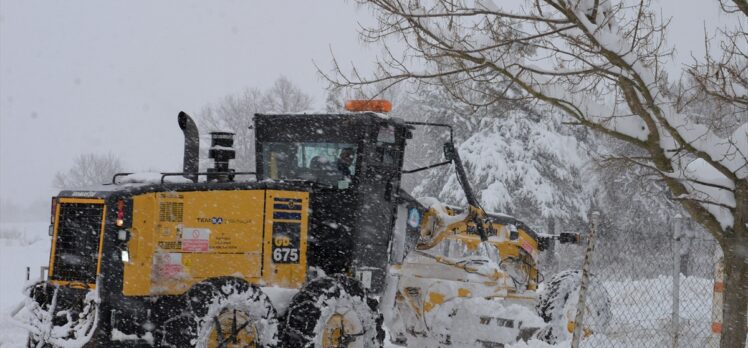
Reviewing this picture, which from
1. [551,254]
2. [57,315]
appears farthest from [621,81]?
[551,254]

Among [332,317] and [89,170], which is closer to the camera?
[332,317]

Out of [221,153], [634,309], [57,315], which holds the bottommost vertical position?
[634,309]

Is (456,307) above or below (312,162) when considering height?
below

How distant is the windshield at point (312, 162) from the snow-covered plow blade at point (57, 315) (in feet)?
7.02

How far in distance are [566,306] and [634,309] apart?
5881 mm

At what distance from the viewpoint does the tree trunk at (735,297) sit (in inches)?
253

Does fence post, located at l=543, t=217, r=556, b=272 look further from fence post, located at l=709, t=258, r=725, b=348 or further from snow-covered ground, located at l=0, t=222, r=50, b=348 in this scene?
snow-covered ground, located at l=0, t=222, r=50, b=348

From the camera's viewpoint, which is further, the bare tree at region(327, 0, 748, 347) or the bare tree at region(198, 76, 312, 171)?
the bare tree at region(198, 76, 312, 171)

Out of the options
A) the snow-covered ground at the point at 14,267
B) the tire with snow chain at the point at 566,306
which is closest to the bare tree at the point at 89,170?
the snow-covered ground at the point at 14,267

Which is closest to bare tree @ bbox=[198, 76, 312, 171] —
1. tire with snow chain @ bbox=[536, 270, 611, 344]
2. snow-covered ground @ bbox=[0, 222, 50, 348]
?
snow-covered ground @ bbox=[0, 222, 50, 348]

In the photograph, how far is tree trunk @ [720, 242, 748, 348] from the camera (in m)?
6.44

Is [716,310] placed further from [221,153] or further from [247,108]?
[247,108]

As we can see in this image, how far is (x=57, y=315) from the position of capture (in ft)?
22.2

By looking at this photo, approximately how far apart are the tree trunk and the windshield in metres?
3.38
